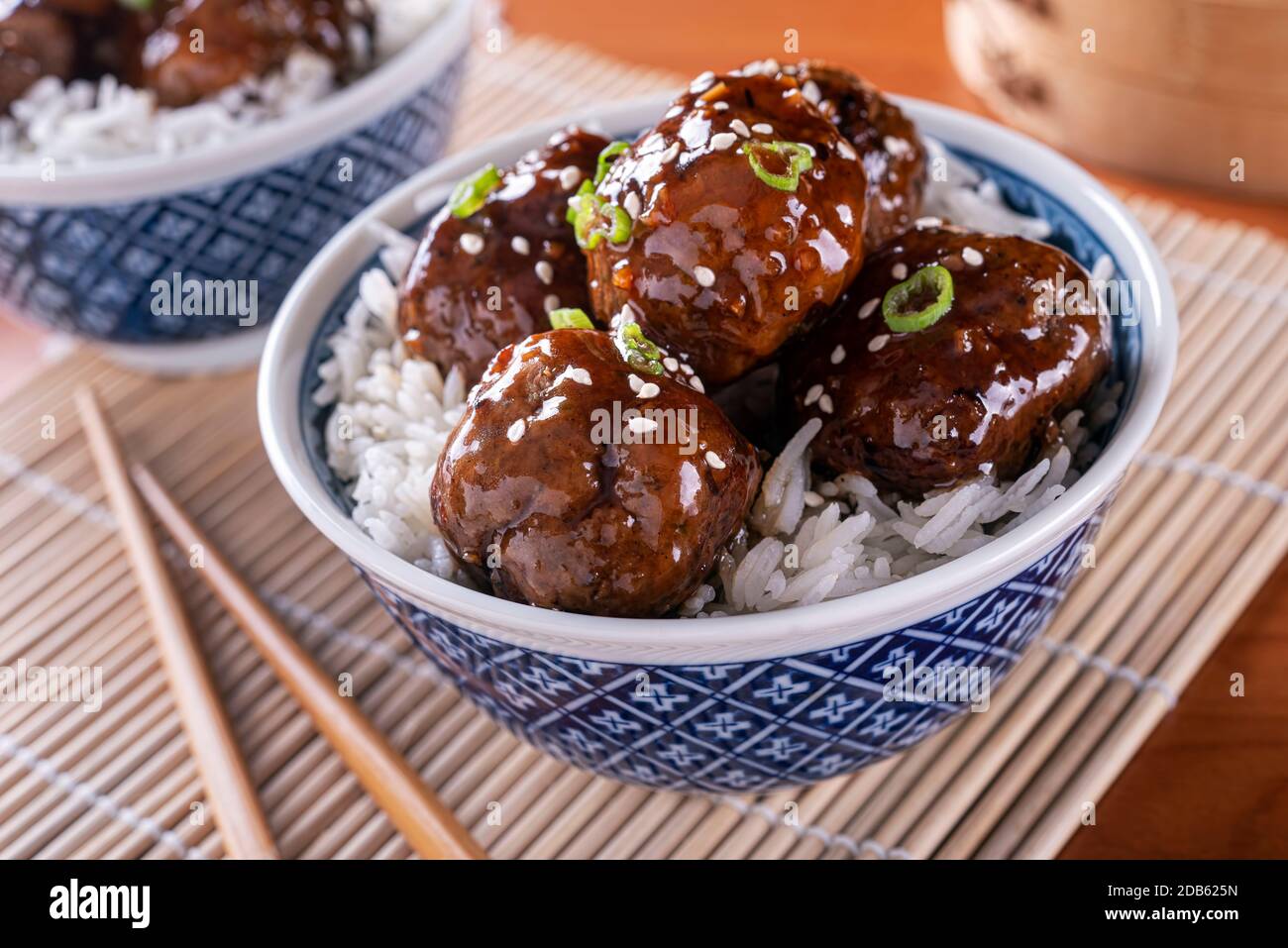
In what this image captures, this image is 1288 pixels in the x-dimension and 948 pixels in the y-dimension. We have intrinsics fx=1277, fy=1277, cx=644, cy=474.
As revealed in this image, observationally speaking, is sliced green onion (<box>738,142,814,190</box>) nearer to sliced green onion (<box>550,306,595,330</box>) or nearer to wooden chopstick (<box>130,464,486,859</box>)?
sliced green onion (<box>550,306,595,330</box>)

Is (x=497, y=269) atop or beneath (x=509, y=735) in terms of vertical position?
atop

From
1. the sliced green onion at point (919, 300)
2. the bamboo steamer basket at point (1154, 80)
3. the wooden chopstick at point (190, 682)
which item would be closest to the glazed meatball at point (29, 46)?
the wooden chopstick at point (190, 682)

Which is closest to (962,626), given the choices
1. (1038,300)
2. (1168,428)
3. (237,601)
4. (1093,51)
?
(1038,300)

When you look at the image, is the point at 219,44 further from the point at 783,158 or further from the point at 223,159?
the point at 783,158

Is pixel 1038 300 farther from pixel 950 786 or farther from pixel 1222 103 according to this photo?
pixel 1222 103

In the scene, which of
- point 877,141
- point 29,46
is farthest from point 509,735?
point 29,46

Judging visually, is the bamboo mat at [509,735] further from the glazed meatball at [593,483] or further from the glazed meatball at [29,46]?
the glazed meatball at [29,46]
